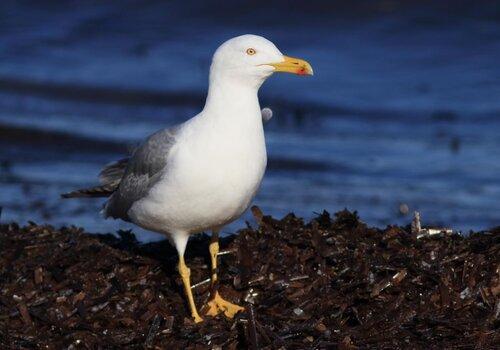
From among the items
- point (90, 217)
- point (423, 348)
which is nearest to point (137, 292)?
point (423, 348)

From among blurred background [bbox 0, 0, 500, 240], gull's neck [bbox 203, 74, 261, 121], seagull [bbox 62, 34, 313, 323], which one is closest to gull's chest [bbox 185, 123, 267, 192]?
seagull [bbox 62, 34, 313, 323]

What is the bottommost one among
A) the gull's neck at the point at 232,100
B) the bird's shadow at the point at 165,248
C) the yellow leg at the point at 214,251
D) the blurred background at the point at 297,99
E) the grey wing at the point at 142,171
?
the blurred background at the point at 297,99

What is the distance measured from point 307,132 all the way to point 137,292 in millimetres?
6724

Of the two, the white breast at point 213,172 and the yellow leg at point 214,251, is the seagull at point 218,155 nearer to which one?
the white breast at point 213,172

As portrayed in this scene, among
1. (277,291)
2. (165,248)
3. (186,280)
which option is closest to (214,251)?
(186,280)

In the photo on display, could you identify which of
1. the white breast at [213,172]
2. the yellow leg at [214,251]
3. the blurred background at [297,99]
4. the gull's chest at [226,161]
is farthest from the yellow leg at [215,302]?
the blurred background at [297,99]

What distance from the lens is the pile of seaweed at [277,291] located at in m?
5.79

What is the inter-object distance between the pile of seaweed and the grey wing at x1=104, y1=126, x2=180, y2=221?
0.94ft

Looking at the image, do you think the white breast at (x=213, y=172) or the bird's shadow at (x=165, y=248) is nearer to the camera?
the white breast at (x=213, y=172)

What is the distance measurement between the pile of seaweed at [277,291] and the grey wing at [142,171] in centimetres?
29

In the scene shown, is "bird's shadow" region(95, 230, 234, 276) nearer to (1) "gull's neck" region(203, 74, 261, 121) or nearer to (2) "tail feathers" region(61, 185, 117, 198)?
(2) "tail feathers" region(61, 185, 117, 198)

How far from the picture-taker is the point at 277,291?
20.4 feet

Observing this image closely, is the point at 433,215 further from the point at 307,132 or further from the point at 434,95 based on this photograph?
the point at 434,95

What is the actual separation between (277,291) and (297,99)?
8.09 meters
